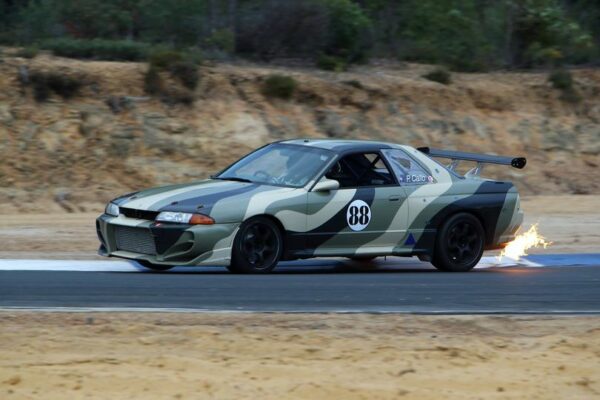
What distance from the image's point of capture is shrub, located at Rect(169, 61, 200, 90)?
24.8 meters

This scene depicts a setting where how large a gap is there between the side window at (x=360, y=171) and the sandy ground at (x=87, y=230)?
3.43m

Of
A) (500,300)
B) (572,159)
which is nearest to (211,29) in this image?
(572,159)

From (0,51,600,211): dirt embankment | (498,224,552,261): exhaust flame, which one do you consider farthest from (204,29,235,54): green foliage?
(498,224,552,261): exhaust flame

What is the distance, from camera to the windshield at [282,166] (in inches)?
506

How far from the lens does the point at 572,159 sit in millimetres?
26719

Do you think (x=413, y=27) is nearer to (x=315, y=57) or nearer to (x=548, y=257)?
(x=315, y=57)

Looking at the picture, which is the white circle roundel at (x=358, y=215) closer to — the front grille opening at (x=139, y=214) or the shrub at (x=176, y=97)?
the front grille opening at (x=139, y=214)

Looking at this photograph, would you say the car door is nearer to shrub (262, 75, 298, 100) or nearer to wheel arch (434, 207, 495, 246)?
wheel arch (434, 207, 495, 246)

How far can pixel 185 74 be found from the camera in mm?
24891

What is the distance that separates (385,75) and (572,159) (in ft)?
15.3

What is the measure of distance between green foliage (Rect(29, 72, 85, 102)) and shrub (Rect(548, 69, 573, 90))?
464 inches

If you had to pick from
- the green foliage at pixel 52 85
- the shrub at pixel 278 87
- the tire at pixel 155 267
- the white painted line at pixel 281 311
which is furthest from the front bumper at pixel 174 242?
the shrub at pixel 278 87

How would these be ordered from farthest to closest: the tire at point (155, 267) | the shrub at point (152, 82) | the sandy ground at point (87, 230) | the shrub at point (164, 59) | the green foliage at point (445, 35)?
the green foliage at point (445, 35), the shrub at point (164, 59), the shrub at point (152, 82), the sandy ground at point (87, 230), the tire at point (155, 267)

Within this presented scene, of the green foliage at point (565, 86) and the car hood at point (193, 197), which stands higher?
the green foliage at point (565, 86)
